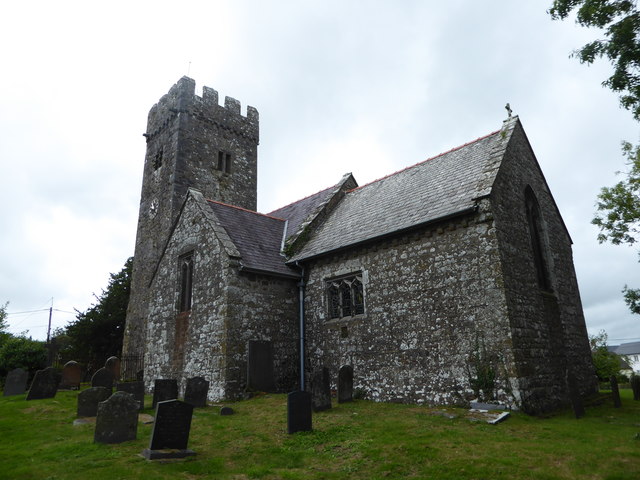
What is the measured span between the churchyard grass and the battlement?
1963 centimetres

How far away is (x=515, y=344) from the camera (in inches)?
420

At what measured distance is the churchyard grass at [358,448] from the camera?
679 cm

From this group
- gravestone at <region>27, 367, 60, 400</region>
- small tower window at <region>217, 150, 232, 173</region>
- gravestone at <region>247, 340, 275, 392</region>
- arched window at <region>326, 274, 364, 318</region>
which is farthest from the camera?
small tower window at <region>217, 150, 232, 173</region>

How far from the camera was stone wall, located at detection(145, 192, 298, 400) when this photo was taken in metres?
14.2

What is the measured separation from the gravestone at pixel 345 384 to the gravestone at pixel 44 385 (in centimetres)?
1075

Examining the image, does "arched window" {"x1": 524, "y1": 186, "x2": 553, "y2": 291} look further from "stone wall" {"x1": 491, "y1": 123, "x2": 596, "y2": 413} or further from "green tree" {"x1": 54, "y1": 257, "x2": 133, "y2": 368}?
"green tree" {"x1": 54, "y1": 257, "x2": 133, "y2": 368}

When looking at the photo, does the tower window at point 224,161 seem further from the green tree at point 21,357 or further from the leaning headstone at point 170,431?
the leaning headstone at point 170,431

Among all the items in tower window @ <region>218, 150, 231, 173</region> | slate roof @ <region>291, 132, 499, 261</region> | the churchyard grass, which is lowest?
the churchyard grass

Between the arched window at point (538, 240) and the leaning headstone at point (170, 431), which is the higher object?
the arched window at point (538, 240)

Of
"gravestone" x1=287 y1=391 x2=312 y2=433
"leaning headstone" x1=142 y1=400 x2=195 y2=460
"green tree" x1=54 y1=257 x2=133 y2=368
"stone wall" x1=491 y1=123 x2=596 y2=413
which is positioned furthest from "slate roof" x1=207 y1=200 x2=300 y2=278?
"green tree" x1=54 y1=257 x2=133 y2=368

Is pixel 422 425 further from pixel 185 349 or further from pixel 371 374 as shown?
pixel 185 349

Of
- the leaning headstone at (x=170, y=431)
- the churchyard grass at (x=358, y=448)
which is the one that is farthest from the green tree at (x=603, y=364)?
the leaning headstone at (x=170, y=431)

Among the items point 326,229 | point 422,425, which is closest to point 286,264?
point 326,229

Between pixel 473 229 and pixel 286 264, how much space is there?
24.1 feet
